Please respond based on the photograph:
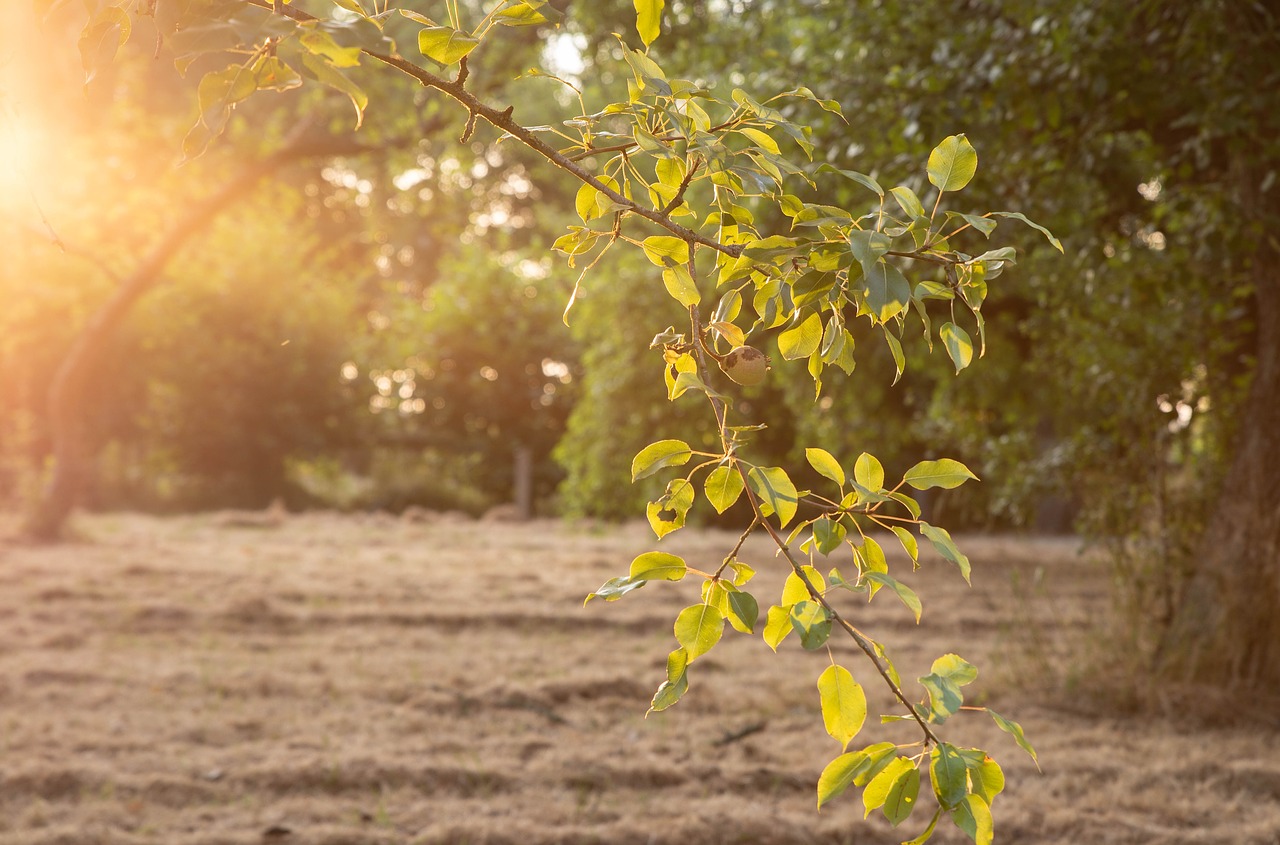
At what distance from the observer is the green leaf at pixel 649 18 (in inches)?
39.5

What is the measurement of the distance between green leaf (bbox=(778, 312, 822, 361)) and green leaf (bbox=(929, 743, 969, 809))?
15.8 inches

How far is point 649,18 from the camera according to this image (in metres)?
1.00

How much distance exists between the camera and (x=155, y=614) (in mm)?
6352

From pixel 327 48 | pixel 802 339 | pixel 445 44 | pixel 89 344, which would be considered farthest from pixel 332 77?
pixel 89 344

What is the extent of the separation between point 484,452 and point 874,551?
1541cm

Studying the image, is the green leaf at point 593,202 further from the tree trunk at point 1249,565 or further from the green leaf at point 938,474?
the tree trunk at point 1249,565

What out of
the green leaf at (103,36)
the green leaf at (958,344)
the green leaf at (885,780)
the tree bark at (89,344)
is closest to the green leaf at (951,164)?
the green leaf at (958,344)

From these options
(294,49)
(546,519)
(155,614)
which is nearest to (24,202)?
(155,614)

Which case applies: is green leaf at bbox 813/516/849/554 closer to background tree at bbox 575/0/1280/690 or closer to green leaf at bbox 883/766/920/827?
green leaf at bbox 883/766/920/827

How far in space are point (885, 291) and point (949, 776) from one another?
452 millimetres

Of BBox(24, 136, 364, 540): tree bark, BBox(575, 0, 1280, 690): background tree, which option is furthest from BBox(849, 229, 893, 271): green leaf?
BBox(24, 136, 364, 540): tree bark

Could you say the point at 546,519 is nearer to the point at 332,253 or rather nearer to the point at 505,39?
the point at 332,253

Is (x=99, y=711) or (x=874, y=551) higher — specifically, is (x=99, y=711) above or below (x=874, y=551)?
below

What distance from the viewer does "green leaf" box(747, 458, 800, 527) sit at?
0.99 m
